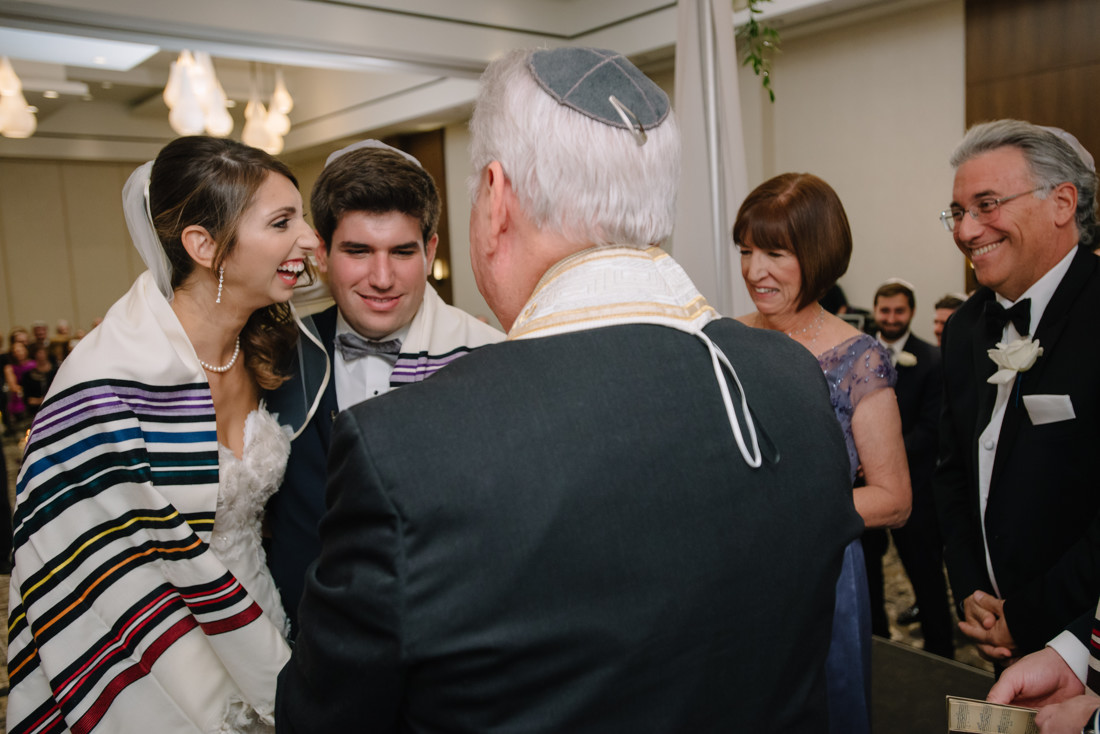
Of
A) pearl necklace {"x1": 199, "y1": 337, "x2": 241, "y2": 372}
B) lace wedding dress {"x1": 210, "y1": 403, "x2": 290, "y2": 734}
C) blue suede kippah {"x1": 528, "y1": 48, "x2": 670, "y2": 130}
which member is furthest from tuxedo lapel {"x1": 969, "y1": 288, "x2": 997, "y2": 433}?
pearl necklace {"x1": 199, "y1": 337, "x2": 241, "y2": 372}

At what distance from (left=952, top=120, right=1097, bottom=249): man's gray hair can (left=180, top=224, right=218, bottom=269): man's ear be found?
1.88 metres

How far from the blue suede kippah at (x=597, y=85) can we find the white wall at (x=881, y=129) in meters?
6.11

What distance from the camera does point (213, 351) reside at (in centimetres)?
164

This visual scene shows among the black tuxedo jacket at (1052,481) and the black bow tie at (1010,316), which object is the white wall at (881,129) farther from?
the black tuxedo jacket at (1052,481)

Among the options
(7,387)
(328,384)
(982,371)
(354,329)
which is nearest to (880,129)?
(982,371)

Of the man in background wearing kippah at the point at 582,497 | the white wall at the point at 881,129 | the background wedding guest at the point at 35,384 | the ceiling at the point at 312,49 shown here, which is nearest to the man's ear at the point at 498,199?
the man in background wearing kippah at the point at 582,497

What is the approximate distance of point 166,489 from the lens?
1441mm

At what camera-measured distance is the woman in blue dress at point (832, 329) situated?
5.87 feet

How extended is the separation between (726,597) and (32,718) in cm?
130

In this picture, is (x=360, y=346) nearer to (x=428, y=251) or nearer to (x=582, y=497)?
(x=428, y=251)

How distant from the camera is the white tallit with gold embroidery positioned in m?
0.83

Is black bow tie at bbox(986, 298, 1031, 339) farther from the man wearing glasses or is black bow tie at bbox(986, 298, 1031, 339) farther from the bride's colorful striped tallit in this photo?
the bride's colorful striped tallit

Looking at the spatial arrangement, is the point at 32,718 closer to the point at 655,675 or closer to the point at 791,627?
the point at 655,675

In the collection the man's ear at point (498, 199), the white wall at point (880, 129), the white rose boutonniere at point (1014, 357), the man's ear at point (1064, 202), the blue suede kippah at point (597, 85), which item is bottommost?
the white rose boutonniere at point (1014, 357)
